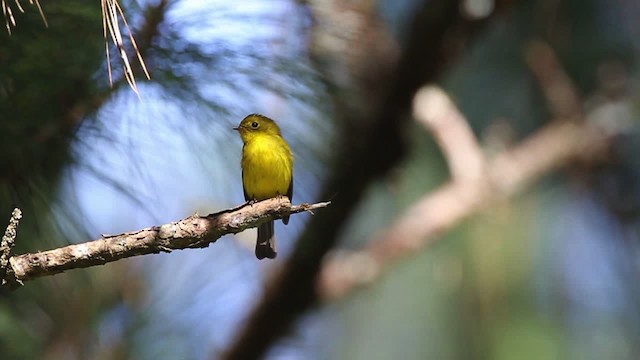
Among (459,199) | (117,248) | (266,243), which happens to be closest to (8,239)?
(117,248)

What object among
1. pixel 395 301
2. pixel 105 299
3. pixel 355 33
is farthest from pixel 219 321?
pixel 355 33

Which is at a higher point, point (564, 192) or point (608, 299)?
point (564, 192)

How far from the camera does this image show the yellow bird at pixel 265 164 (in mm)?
1206

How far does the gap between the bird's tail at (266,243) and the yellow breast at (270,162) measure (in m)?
0.05

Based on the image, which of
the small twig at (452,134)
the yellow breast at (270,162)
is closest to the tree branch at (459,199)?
the small twig at (452,134)

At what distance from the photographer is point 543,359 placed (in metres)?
1.63

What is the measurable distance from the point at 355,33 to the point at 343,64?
4cm

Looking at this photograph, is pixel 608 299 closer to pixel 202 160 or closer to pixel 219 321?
pixel 219 321

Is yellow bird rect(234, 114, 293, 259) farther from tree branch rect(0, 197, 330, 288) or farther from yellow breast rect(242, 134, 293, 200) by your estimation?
tree branch rect(0, 197, 330, 288)

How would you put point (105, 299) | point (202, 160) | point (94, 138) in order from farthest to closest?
1. point (105, 299)
2. point (202, 160)
3. point (94, 138)

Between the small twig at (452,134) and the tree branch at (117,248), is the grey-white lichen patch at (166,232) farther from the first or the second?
the small twig at (452,134)

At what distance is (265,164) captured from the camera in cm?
124

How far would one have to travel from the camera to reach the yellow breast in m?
1.24

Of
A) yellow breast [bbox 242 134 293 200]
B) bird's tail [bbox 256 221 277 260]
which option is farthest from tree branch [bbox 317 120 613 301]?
yellow breast [bbox 242 134 293 200]
